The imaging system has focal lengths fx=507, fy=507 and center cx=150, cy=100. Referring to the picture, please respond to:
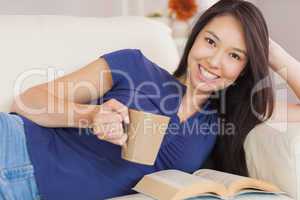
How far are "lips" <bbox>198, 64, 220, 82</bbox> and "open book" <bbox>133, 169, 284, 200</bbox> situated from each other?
0.26 meters

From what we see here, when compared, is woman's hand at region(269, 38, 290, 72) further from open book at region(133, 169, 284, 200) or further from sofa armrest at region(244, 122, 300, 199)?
open book at region(133, 169, 284, 200)

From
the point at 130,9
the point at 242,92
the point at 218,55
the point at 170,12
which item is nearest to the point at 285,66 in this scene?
the point at 242,92

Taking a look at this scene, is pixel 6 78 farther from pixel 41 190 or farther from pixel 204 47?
pixel 204 47

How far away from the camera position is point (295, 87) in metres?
1.48

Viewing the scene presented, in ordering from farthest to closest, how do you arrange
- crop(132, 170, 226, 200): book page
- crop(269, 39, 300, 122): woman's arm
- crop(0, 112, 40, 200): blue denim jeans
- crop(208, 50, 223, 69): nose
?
crop(269, 39, 300, 122): woman's arm, crop(208, 50, 223, 69): nose, crop(0, 112, 40, 200): blue denim jeans, crop(132, 170, 226, 200): book page

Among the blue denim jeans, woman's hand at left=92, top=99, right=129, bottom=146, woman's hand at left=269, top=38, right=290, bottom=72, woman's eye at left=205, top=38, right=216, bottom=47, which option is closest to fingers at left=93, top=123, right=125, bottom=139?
woman's hand at left=92, top=99, right=129, bottom=146

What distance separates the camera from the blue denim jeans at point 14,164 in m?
1.20

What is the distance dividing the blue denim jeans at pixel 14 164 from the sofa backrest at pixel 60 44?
159 mm

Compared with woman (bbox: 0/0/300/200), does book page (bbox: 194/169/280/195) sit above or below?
below

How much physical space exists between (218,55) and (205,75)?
7 centimetres

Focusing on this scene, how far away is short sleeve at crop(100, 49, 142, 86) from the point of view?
135cm

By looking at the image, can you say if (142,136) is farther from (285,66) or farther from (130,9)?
(130,9)

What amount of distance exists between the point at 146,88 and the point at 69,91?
0.68 ft

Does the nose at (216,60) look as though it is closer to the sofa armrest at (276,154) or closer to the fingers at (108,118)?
the sofa armrest at (276,154)
